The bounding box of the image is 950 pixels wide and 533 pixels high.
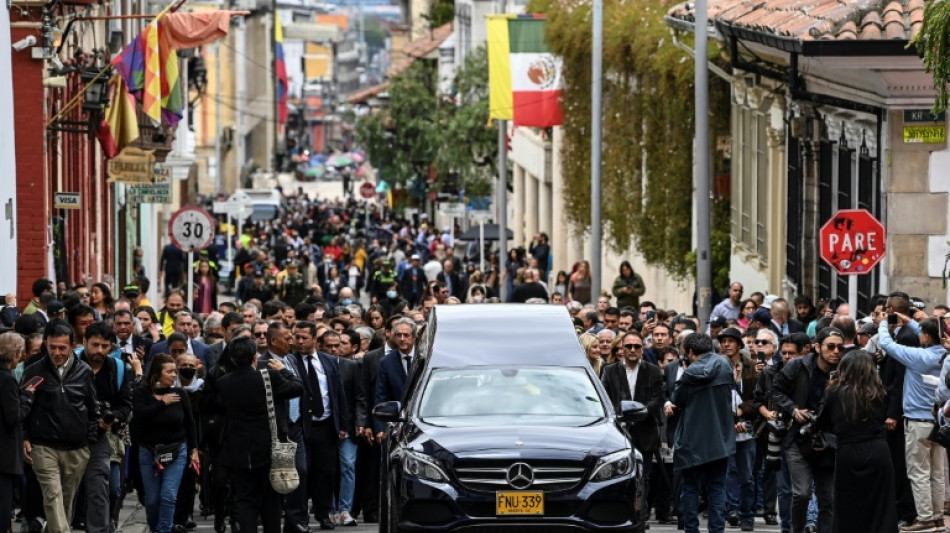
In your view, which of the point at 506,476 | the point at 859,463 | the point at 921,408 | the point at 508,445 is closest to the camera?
the point at 506,476

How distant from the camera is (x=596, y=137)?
37.4 meters

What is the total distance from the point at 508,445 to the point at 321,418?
4191 mm

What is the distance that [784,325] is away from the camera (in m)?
23.2

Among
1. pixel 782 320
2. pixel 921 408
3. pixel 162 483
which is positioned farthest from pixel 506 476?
pixel 782 320

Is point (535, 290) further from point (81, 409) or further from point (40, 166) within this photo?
point (81, 409)

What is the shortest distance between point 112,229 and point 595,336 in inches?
950

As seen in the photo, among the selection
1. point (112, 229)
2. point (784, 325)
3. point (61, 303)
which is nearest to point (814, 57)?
point (784, 325)

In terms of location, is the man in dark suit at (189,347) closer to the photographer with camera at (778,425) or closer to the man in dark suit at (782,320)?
the photographer with camera at (778,425)

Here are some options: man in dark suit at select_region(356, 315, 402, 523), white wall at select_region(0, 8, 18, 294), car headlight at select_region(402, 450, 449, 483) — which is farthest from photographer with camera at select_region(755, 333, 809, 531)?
white wall at select_region(0, 8, 18, 294)

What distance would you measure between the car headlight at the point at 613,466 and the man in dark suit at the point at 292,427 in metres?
2.87

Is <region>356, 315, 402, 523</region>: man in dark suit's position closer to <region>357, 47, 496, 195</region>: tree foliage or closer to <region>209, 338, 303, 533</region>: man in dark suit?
<region>209, 338, 303, 533</region>: man in dark suit

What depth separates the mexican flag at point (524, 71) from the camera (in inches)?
1666

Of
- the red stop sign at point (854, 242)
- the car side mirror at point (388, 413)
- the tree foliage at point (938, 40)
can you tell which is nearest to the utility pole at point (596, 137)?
the red stop sign at point (854, 242)

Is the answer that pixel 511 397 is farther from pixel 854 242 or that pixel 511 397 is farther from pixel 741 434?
pixel 854 242
